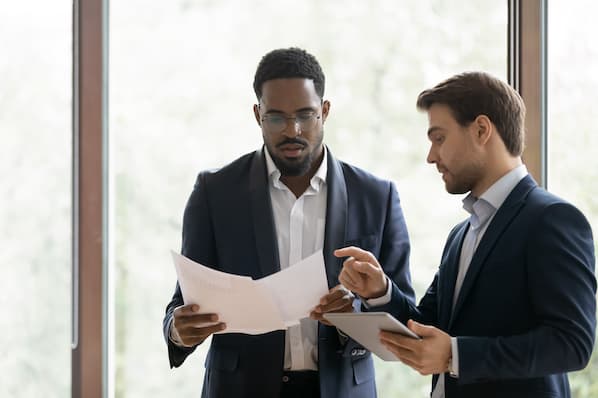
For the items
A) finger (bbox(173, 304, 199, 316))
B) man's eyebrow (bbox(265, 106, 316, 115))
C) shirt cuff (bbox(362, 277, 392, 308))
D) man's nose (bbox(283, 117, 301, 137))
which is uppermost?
man's eyebrow (bbox(265, 106, 316, 115))

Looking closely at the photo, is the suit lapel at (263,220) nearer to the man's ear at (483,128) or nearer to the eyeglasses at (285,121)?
the eyeglasses at (285,121)

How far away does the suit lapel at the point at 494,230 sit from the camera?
69.9 inches

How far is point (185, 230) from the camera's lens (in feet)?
7.35

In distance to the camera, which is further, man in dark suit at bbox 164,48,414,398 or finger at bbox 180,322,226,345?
man in dark suit at bbox 164,48,414,398

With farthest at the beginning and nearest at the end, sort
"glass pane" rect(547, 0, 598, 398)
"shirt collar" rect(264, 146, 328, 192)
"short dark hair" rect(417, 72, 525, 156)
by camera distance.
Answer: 1. "glass pane" rect(547, 0, 598, 398)
2. "shirt collar" rect(264, 146, 328, 192)
3. "short dark hair" rect(417, 72, 525, 156)

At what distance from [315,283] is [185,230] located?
492 millimetres

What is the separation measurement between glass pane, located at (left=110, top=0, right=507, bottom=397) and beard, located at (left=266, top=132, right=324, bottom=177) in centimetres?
96

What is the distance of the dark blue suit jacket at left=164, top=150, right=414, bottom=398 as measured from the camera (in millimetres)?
2111

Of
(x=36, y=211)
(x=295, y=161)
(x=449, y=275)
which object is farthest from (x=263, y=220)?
(x=36, y=211)

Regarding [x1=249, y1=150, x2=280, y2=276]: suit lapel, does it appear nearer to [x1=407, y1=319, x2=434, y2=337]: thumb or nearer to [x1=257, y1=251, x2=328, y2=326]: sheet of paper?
→ [x1=257, y1=251, x2=328, y2=326]: sheet of paper

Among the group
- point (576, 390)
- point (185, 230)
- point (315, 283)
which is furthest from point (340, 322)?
point (576, 390)

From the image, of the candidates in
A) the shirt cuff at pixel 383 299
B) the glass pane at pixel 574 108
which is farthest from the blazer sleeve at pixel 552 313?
the glass pane at pixel 574 108

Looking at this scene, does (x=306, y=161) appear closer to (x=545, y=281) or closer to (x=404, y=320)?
(x=404, y=320)

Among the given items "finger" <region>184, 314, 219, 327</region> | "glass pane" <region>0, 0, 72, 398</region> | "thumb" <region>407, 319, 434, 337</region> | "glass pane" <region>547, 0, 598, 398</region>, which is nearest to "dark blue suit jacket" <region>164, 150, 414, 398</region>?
"finger" <region>184, 314, 219, 327</region>
